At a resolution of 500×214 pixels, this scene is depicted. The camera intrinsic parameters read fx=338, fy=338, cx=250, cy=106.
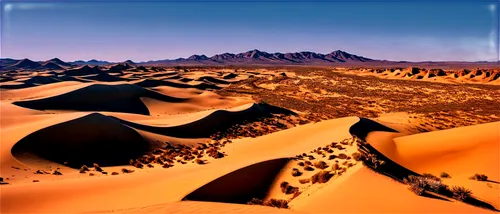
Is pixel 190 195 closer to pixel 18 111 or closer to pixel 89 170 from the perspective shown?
pixel 89 170

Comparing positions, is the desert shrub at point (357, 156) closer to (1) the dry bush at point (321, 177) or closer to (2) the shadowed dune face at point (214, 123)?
(1) the dry bush at point (321, 177)

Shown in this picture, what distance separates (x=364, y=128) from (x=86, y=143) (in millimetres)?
17753

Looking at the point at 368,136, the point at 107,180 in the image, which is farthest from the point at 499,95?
the point at 107,180

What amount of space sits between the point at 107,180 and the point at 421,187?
1097cm

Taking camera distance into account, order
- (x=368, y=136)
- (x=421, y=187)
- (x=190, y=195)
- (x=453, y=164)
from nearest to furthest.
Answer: (x=421, y=187), (x=190, y=195), (x=453, y=164), (x=368, y=136)

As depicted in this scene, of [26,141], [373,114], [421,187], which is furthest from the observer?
[373,114]

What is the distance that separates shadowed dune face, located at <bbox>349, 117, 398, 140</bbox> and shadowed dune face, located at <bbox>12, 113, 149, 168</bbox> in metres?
13.3

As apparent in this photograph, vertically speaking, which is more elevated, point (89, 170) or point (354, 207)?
point (354, 207)

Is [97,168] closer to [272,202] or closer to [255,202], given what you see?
[255,202]

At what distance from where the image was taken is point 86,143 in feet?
65.2

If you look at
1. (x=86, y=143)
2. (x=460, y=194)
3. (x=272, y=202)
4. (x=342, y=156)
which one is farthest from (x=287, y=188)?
(x=86, y=143)

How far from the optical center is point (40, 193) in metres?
11.1

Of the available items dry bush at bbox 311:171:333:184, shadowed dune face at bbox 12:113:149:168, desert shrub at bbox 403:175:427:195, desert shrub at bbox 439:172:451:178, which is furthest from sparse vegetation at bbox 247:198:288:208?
shadowed dune face at bbox 12:113:149:168

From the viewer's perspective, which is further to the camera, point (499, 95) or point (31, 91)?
point (499, 95)
